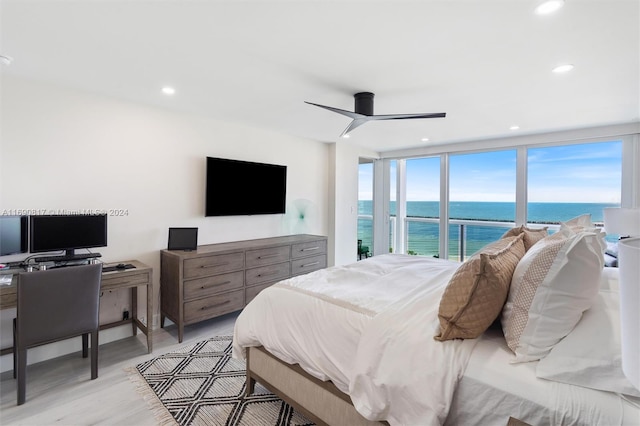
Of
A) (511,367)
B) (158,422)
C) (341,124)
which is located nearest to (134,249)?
(158,422)

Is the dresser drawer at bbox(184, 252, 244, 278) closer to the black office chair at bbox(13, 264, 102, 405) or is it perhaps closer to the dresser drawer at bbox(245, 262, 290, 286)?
the dresser drawer at bbox(245, 262, 290, 286)

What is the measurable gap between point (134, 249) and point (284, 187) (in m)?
2.06

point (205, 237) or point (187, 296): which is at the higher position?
point (205, 237)

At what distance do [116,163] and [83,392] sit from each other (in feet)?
6.53

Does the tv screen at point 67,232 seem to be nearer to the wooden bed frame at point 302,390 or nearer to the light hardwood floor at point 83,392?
the light hardwood floor at point 83,392

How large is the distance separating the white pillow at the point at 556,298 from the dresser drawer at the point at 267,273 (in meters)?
2.76

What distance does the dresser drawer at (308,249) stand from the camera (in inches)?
159

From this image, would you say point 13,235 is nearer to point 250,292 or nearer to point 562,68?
point 250,292

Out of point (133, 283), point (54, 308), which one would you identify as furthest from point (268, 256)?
point (54, 308)

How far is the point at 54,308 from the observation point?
2.17 m

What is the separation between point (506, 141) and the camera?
4617 mm

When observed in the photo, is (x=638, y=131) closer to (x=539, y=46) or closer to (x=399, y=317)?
(x=539, y=46)

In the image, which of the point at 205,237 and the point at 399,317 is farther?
the point at 205,237

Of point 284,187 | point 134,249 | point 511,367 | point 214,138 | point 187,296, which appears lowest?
point 187,296
